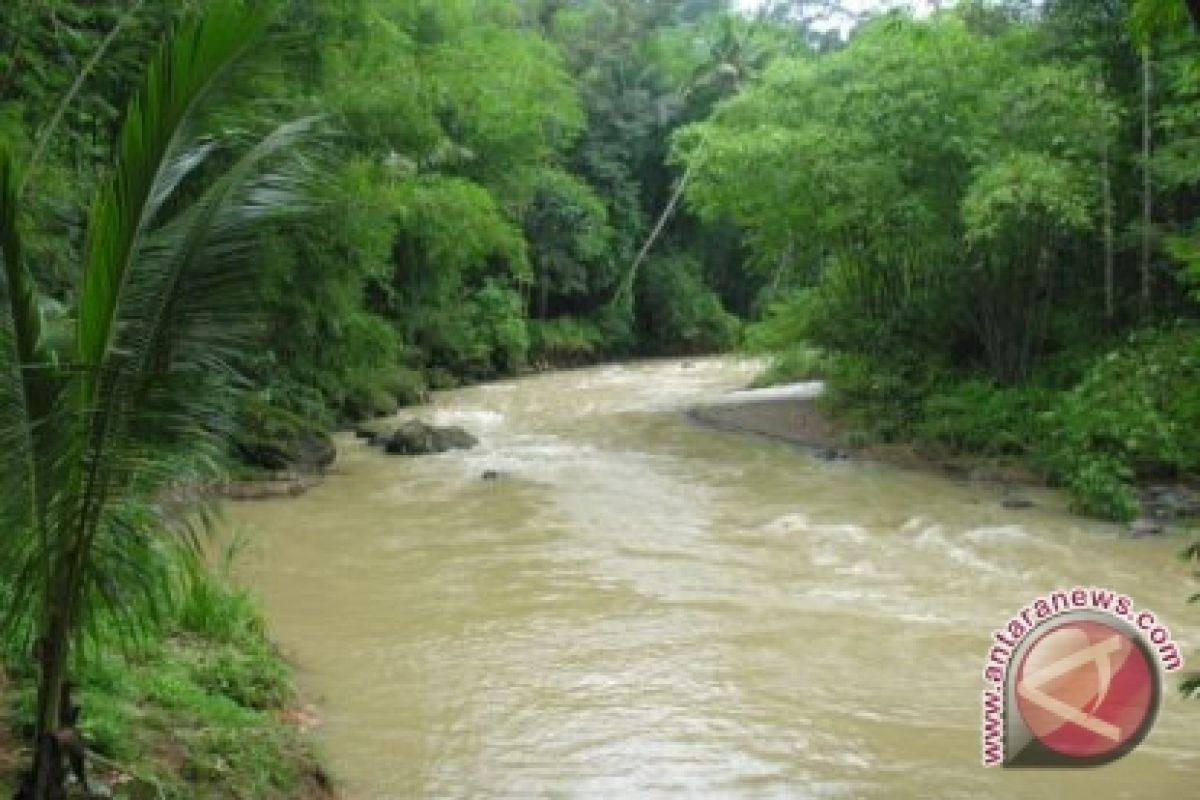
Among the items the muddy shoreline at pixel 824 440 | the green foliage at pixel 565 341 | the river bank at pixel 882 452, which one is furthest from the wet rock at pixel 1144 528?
the green foliage at pixel 565 341

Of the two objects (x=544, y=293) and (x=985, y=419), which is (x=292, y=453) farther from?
(x=544, y=293)

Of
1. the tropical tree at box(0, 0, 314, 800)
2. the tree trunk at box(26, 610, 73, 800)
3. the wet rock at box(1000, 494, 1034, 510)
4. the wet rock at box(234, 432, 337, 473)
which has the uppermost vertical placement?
the tropical tree at box(0, 0, 314, 800)

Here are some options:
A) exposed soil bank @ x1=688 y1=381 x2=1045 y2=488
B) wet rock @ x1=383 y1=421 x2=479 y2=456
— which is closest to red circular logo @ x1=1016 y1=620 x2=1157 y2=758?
exposed soil bank @ x1=688 y1=381 x2=1045 y2=488

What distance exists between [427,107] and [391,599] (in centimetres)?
1039

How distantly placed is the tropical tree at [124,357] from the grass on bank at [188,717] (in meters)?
0.48

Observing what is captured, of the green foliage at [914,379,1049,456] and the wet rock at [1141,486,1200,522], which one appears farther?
the green foliage at [914,379,1049,456]

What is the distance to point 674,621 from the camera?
8.74 m

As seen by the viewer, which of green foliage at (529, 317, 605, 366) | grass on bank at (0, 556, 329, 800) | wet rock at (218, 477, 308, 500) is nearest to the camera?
grass on bank at (0, 556, 329, 800)

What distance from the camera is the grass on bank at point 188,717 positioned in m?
4.57

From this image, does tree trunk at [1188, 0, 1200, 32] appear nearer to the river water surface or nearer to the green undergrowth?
the river water surface

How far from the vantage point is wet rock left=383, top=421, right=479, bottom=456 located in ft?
57.2

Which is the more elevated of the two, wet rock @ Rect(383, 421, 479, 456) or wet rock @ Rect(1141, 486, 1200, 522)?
wet rock @ Rect(383, 421, 479, 456)

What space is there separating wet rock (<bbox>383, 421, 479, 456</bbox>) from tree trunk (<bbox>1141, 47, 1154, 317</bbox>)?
964 cm

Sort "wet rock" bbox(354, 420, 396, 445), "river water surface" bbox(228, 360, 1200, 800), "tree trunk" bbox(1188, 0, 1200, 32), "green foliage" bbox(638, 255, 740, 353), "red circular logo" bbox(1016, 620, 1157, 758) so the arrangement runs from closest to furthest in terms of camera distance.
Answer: "tree trunk" bbox(1188, 0, 1200, 32), "red circular logo" bbox(1016, 620, 1157, 758), "river water surface" bbox(228, 360, 1200, 800), "wet rock" bbox(354, 420, 396, 445), "green foliage" bbox(638, 255, 740, 353)
